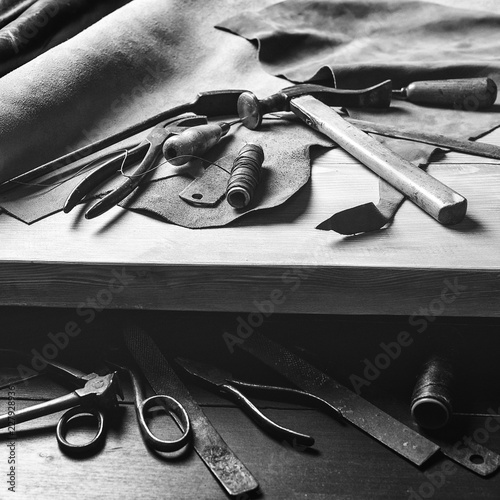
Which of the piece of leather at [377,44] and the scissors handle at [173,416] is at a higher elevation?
the piece of leather at [377,44]

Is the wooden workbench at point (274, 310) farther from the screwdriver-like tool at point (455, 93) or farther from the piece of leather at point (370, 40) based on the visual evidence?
the piece of leather at point (370, 40)

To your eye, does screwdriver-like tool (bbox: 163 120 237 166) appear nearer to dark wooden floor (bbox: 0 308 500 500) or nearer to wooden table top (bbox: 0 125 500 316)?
wooden table top (bbox: 0 125 500 316)

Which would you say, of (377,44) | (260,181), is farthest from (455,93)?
(260,181)

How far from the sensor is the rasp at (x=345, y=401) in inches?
40.8

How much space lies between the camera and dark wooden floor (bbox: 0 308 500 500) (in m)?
0.99

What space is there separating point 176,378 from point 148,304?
133 millimetres

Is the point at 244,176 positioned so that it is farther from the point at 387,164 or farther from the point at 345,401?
the point at 345,401

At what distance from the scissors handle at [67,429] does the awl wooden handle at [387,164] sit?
0.65 meters

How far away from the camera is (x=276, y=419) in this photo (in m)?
1.11

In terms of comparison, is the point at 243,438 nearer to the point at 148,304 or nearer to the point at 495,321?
the point at 148,304

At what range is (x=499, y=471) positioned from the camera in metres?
1.00

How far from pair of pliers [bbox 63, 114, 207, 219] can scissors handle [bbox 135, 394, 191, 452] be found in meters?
0.38
